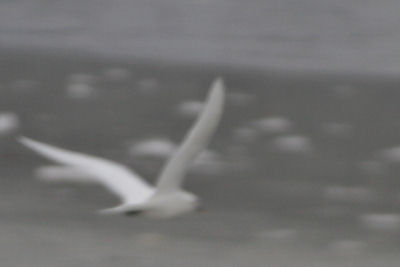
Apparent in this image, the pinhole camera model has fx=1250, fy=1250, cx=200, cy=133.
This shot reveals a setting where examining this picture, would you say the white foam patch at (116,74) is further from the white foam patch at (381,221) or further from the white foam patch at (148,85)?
the white foam patch at (381,221)

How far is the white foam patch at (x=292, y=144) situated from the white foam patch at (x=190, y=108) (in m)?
0.24

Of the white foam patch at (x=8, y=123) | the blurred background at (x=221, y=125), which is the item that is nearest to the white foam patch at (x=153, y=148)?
the blurred background at (x=221, y=125)

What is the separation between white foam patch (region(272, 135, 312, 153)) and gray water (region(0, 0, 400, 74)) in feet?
1.64

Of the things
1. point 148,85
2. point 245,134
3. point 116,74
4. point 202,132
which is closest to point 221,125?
point 245,134

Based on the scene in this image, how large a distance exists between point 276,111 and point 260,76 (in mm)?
297

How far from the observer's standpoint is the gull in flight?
1402mm

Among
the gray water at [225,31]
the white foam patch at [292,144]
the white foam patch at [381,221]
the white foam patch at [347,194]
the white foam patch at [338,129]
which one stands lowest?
the white foam patch at [381,221]

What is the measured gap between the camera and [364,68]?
115 inches

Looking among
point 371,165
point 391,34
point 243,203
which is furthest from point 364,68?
point 243,203

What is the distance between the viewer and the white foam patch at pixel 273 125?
2.50 metres

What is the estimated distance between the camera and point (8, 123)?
100 inches

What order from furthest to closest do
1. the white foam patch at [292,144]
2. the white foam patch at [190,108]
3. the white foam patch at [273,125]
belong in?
the white foam patch at [190,108], the white foam patch at [273,125], the white foam patch at [292,144]

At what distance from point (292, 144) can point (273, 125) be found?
93 mm

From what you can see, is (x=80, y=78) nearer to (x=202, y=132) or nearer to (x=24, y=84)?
(x=24, y=84)
